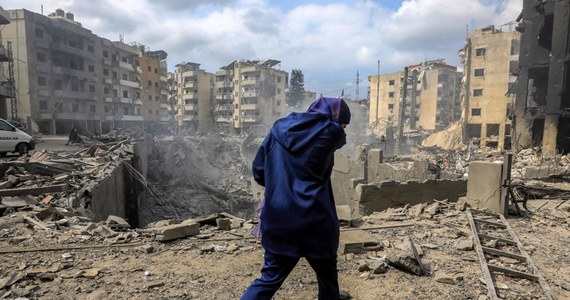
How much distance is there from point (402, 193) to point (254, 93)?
61876 mm

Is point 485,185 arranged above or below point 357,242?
above

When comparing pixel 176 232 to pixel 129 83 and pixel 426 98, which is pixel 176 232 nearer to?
pixel 129 83

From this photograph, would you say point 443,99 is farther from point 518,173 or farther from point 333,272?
point 333,272

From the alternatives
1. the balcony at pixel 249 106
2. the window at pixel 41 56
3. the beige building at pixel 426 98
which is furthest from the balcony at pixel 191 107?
the beige building at pixel 426 98

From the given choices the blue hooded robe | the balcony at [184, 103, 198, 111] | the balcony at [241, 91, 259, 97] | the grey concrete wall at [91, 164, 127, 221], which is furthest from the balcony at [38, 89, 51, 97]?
the blue hooded robe

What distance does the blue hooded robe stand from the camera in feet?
7.33

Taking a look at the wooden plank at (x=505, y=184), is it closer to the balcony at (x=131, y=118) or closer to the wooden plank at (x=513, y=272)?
the wooden plank at (x=513, y=272)

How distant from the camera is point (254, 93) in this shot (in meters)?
68.2

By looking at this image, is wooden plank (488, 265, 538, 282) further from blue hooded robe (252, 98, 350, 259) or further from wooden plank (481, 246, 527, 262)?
blue hooded robe (252, 98, 350, 259)

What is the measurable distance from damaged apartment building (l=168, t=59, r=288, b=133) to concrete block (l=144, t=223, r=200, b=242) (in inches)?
2346

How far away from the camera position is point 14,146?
1284 centimetres

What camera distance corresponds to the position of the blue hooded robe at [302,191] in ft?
7.33

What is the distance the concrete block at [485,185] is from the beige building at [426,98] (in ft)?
165

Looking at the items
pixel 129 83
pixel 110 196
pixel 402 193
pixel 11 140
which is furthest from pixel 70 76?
pixel 402 193
